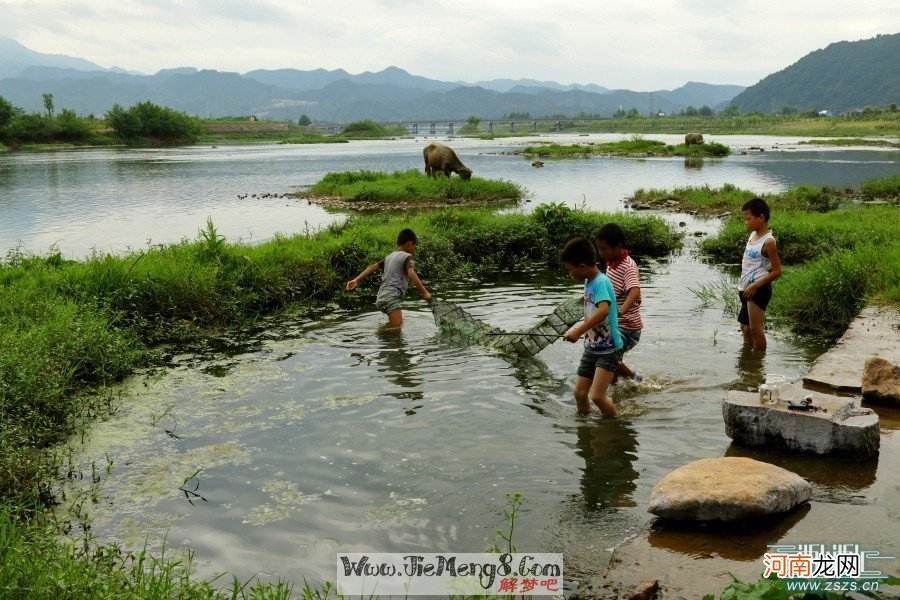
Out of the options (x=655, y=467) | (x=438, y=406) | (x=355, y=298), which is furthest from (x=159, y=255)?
(x=655, y=467)

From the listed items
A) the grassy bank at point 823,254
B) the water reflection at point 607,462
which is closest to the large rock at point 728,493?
the water reflection at point 607,462

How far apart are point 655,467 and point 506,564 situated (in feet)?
7.28

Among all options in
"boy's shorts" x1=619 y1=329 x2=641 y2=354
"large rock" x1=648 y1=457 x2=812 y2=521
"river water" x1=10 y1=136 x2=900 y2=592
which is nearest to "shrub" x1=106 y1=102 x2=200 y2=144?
"river water" x1=10 y1=136 x2=900 y2=592

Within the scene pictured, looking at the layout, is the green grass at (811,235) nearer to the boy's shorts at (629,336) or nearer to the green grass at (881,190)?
the boy's shorts at (629,336)

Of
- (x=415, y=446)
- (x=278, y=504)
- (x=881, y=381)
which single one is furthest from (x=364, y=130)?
(x=278, y=504)

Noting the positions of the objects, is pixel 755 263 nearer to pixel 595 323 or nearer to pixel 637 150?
pixel 595 323

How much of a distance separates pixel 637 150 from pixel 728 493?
6543cm

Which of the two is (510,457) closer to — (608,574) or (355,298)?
(608,574)

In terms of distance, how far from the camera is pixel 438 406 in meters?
8.03

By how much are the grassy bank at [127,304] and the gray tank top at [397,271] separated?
2.44 m

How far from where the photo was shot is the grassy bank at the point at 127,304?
187 inches

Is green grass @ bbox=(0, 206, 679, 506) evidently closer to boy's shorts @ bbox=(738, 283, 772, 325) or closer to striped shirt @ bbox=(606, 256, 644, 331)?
striped shirt @ bbox=(606, 256, 644, 331)

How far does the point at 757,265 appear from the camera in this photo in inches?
341

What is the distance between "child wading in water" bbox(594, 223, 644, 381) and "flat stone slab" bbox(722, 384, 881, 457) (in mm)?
1263
